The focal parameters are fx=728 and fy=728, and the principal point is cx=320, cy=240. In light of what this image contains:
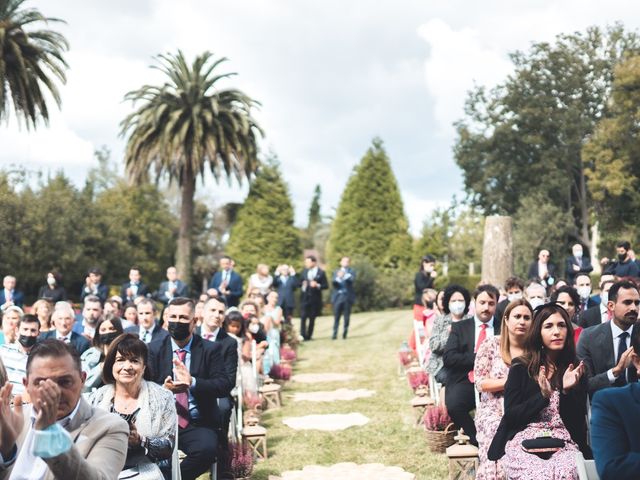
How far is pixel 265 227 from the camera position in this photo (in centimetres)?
3694

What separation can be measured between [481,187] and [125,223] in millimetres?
21327

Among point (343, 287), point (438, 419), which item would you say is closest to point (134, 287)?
point (343, 287)

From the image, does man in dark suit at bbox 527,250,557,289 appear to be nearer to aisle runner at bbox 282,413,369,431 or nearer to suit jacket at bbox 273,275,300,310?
aisle runner at bbox 282,413,369,431

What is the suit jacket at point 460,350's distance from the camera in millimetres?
6906

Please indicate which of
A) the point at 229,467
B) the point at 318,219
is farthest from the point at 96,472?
the point at 318,219

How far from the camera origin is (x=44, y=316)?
9008 mm

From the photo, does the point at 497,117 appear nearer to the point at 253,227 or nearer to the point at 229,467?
the point at 253,227

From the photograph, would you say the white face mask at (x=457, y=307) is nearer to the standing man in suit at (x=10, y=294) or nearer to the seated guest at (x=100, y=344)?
the seated guest at (x=100, y=344)

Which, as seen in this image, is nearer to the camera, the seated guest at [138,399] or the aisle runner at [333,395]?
the seated guest at [138,399]

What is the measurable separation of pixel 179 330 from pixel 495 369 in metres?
2.54

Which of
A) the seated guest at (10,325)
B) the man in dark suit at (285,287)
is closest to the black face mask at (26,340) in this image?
the seated guest at (10,325)

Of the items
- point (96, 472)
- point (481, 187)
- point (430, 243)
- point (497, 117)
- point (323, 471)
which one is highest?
point (497, 117)

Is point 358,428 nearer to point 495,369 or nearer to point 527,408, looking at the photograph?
point 495,369

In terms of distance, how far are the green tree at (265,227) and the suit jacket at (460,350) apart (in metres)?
29.5
